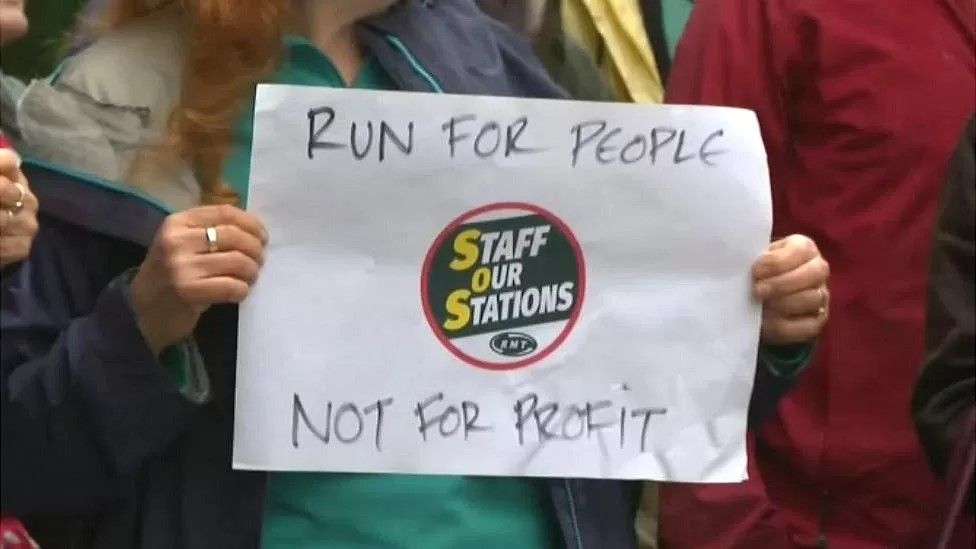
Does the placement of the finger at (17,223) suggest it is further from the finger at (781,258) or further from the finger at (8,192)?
the finger at (781,258)

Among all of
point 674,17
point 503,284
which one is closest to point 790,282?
point 503,284

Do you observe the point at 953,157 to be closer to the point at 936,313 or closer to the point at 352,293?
the point at 936,313

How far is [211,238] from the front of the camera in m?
0.74

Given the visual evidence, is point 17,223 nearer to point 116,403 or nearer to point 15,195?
point 15,195

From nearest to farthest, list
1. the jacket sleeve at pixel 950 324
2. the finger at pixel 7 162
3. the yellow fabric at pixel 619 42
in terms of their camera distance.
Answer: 1. the finger at pixel 7 162
2. the jacket sleeve at pixel 950 324
3. the yellow fabric at pixel 619 42

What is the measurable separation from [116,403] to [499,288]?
0.72 ft

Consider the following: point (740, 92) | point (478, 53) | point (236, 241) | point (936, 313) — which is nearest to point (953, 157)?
point (936, 313)

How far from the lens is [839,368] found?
992 mm

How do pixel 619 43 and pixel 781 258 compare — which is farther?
pixel 619 43

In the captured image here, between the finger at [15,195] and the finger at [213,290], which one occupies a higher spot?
the finger at [15,195]

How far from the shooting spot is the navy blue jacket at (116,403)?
0.74m

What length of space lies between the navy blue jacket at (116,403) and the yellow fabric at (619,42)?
0.26 meters

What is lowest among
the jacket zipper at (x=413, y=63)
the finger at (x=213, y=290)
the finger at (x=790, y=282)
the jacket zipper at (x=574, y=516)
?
the jacket zipper at (x=574, y=516)

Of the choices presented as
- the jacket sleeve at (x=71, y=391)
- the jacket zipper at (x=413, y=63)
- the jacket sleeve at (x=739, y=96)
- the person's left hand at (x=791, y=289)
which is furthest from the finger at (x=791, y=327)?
the jacket sleeve at (x=71, y=391)
